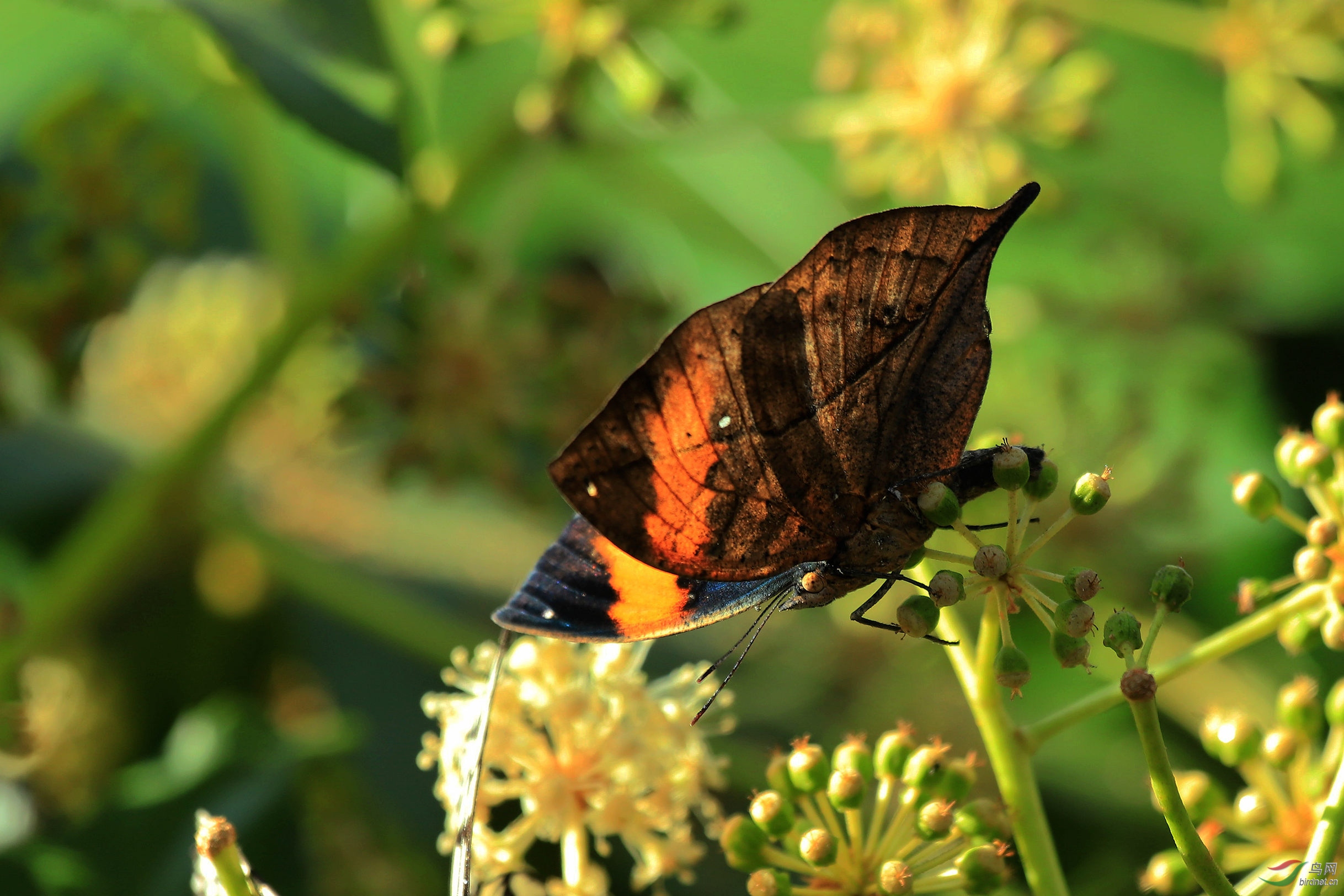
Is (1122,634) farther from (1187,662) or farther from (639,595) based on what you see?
(639,595)

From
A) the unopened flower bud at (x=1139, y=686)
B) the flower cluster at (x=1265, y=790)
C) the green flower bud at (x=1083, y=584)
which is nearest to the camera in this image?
the unopened flower bud at (x=1139, y=686)

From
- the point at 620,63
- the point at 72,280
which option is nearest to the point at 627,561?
the point at 620,63

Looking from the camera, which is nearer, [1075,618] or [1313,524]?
[1075,618]

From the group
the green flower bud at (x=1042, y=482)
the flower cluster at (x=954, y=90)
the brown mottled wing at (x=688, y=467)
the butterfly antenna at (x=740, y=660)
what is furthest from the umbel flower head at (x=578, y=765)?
the flower cluster at (x=954, y=90)

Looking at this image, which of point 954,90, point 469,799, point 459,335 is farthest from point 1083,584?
point 954,90

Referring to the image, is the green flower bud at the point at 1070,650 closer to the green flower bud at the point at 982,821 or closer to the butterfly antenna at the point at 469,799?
the green flower bud at the point at 982,821

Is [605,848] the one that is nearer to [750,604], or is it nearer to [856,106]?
[750,604]
